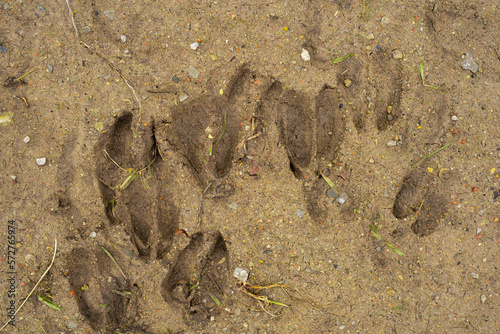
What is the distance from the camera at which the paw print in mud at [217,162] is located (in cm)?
239

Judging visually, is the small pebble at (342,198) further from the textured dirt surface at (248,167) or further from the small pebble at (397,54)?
the small pebble at (397,54)

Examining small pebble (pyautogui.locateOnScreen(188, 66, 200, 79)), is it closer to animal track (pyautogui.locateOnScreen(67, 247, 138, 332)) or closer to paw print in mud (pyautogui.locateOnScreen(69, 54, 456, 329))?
paw print in mud (pyautogui.locateOnScreen(69, 54, 456, 329))

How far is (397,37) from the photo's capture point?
2424 mm

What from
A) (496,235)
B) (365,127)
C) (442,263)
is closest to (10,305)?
(365,127)

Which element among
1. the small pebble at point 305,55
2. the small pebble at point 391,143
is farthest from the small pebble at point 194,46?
the small pebble at point 391,143

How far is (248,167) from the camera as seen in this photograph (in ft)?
7.84

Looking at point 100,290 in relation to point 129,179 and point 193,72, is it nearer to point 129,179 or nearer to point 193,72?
point 129,179

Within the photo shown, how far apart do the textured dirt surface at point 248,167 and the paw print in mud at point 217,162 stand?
0.04 feet

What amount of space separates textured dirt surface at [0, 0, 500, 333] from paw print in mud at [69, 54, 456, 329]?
0.01 m

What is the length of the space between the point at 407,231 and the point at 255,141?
138 centimetres

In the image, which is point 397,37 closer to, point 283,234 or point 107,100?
point 283,234

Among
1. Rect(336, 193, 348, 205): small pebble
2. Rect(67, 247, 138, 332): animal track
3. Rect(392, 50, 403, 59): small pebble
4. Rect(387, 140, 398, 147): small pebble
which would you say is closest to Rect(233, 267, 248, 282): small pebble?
Rect(67, 247, 138, 332): animal track

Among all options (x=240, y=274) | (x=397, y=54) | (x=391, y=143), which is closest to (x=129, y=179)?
(x=240, y=274)

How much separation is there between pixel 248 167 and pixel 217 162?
26 centimetres
